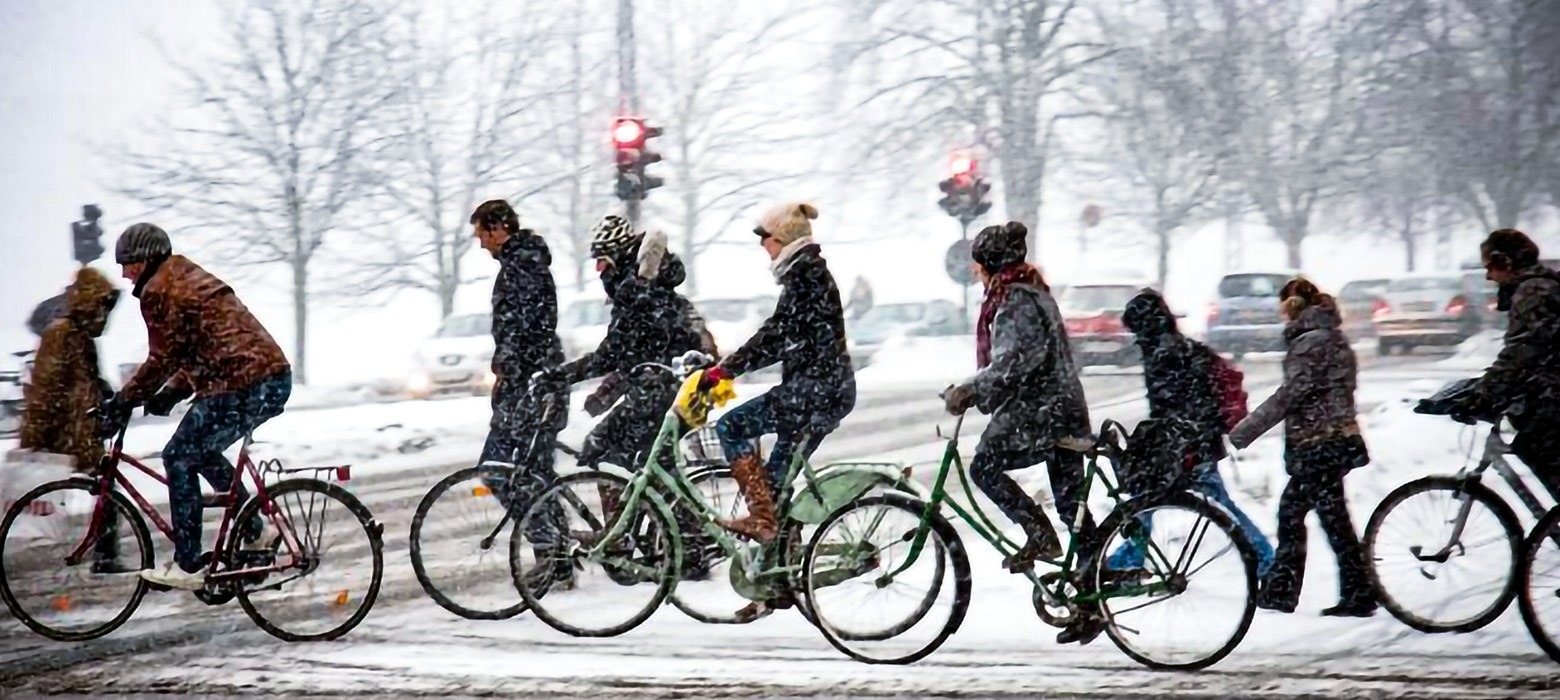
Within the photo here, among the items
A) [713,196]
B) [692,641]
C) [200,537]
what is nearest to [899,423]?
[713,196]

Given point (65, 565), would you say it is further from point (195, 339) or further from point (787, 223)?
point (787, 223)

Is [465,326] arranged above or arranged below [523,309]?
above

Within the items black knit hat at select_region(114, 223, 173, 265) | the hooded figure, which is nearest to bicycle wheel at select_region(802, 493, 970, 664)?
the hooded figure

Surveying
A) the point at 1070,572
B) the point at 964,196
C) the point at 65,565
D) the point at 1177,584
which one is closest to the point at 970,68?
the point at 964,196

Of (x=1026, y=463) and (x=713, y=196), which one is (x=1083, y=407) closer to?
(x=1026, y=463)

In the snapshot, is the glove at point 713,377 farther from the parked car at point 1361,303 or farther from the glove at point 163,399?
the parked car at point 1361,303

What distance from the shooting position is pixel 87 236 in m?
9.78

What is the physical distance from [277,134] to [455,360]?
2864 millimetres

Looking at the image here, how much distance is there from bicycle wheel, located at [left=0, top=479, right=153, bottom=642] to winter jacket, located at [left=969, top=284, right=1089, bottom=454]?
376 cm

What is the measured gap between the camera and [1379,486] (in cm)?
848

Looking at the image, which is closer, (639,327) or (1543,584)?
(1543,584)

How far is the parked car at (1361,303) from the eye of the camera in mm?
10328

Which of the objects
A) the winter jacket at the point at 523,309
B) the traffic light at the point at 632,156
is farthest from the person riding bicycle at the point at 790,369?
the traffic light at the point at 632,156

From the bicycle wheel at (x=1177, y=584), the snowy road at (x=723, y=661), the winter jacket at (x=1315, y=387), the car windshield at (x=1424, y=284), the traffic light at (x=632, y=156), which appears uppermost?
the traffic light at (x=632, y=156)
